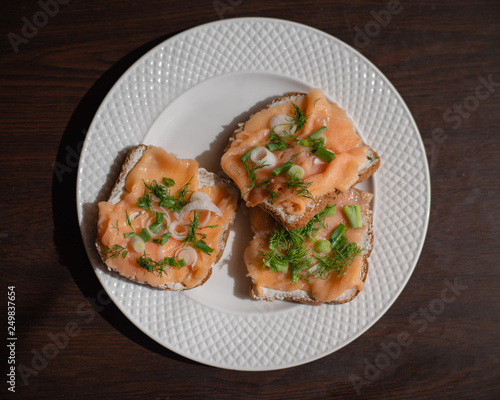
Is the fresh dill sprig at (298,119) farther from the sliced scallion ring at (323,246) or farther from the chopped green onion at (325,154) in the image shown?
the sliced scallion ring at (323,246)

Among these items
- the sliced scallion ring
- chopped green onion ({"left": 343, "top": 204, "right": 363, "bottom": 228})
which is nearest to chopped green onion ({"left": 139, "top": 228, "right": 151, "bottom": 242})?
the sliced scallion ring

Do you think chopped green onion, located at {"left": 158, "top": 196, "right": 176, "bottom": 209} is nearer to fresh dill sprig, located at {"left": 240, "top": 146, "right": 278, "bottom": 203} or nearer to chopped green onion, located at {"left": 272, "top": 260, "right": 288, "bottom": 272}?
fresh dill sprig, located at {"left": 240, "top": 146, "right": 278, "bottom": 203}

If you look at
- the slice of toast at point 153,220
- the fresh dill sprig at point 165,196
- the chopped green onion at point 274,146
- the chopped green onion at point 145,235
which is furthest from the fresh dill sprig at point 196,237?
the chopped green onion at point 274,146

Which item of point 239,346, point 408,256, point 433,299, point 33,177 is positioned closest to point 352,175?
point 408,256

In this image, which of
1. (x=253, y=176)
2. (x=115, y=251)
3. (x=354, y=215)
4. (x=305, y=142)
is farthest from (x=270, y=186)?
(x=115, y=251)

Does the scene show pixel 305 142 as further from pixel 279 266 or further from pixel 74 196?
pixel 74 196

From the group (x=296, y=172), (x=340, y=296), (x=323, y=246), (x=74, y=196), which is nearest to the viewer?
(x=296, y=172)
